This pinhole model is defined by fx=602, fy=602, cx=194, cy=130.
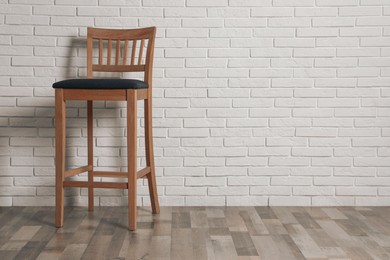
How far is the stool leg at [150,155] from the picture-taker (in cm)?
323

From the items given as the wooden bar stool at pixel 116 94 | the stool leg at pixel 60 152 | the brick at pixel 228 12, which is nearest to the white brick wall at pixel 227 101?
the brick at pixel 228 12

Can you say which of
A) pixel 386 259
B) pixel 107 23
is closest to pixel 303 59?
pixel 107 23

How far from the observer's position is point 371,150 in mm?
3520

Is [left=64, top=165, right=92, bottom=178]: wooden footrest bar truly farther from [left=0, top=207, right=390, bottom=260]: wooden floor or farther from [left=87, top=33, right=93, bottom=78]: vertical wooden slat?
[left=87, top=33, right=93, bottom=78]: vertical wooden slat

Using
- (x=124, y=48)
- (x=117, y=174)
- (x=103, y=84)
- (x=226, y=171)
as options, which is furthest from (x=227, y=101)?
(x=103, y=84)

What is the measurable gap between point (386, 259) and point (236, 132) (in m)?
1.31

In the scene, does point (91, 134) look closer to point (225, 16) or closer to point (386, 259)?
point (225, 16)

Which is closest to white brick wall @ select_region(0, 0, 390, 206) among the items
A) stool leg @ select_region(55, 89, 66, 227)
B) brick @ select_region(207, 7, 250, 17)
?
brick @ select_region(207, 7, 250, 17)

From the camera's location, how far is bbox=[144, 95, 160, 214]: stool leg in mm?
3234

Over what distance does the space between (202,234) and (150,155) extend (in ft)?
2.06

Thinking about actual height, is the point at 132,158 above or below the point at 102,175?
above

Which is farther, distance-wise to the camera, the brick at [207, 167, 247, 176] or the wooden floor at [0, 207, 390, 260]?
the brick at [207, 167, 247, 176]

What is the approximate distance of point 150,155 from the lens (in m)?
3.27

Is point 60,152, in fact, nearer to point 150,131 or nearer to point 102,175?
point 102,175
